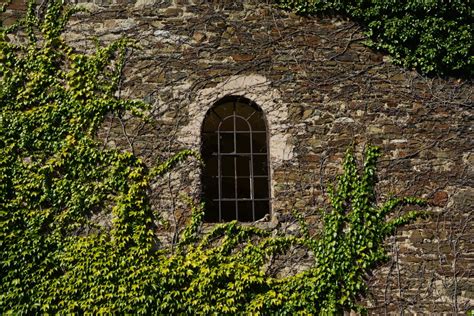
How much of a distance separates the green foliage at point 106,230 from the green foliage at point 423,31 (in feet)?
5.40

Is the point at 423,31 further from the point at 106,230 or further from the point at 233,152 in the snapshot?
the point at 106,230

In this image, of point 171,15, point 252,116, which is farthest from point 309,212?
point 171,15

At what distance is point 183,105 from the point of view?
7352mm

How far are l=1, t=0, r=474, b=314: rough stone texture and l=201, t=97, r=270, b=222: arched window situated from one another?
0.25 meters

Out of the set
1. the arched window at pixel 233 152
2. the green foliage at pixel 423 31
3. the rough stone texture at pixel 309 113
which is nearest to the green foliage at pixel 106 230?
the rough stone texture at pixel 309 113

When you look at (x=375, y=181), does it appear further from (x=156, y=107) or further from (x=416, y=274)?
(x=156, y=107)

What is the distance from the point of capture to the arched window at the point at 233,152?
7.38m

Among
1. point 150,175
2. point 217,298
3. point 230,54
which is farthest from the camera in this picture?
point 230,54

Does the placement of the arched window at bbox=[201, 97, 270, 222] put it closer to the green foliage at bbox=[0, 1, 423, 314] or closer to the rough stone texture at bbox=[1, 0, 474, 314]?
the rough stone texture at bbox=[1, 0, 474, 314]

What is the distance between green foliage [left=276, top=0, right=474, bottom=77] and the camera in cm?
746

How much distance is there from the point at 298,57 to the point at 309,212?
220cm

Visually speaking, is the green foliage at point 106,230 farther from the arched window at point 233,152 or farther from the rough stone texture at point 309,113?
the arched window at point 233,152

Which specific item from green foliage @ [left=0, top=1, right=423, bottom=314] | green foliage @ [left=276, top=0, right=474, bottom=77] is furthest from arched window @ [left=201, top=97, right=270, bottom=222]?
green foliage @ [left=276, top=0, right=474, bottom=77]

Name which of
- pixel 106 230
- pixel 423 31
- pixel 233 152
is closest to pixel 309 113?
pixel 233 152
